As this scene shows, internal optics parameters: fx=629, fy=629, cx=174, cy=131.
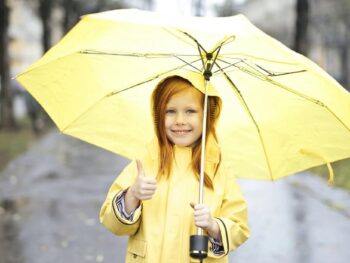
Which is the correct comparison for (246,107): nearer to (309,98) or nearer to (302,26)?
(309,98)

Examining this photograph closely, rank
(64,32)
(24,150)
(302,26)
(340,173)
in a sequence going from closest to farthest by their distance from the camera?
(340,173)
(24,150)
(302,26)
(64,32)

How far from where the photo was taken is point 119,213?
268 centimetres

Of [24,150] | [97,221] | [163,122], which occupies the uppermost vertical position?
[163,122]

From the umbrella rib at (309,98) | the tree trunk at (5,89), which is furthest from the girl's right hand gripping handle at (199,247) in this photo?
the tree trunk at (5,89)

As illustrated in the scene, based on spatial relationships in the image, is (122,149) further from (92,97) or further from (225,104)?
(225,104)

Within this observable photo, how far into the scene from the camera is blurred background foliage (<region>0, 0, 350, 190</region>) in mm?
16234

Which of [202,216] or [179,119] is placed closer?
[202,216]

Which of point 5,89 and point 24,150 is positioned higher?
point 5,89

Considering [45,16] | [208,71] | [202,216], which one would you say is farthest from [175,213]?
[45,16]

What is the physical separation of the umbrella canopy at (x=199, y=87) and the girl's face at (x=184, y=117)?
8 cm

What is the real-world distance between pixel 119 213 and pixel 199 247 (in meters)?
0.39

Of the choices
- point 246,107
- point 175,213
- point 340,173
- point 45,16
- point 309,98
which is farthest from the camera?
point 45,16

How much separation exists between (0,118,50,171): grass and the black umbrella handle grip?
1036 centimetres

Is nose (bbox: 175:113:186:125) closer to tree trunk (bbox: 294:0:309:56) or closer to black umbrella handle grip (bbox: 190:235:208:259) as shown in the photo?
black umbrella handle grip (bbox: 190:235:208:259)
